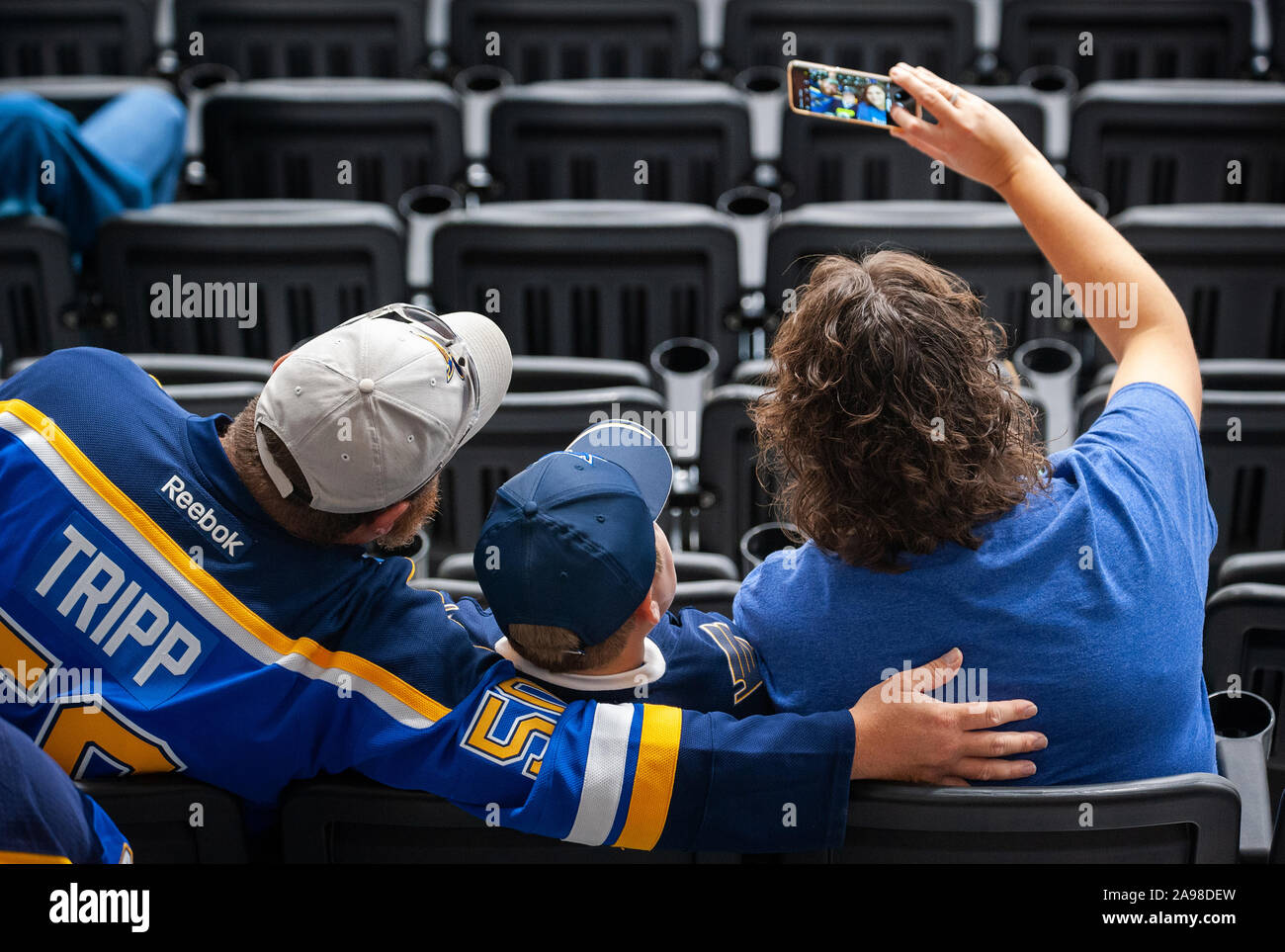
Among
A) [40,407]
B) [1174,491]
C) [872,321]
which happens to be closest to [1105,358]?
[1174,491]

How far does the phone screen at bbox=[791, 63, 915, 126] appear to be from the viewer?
1861mm

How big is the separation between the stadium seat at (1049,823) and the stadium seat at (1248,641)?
40 cm

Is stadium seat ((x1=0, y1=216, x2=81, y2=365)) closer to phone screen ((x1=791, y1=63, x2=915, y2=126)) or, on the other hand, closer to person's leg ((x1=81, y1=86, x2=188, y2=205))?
person's leg ((x1=81, y1=86, x2=188, y2=205))

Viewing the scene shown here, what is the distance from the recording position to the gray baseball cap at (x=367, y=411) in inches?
52.9

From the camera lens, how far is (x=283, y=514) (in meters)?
1.39

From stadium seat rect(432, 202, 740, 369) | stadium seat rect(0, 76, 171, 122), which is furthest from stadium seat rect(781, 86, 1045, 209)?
stadium seat rect(0, 76, 171, 122)

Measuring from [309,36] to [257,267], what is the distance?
147 cm

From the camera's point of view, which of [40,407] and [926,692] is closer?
[926,692]

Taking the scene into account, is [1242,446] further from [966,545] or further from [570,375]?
[570,375]

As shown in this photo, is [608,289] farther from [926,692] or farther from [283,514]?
[926,692]

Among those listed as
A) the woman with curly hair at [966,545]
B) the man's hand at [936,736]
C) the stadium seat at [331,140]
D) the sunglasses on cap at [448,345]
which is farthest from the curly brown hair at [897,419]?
the stadium seat at [331,140]

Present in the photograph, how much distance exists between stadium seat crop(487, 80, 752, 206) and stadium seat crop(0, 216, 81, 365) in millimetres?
1046
